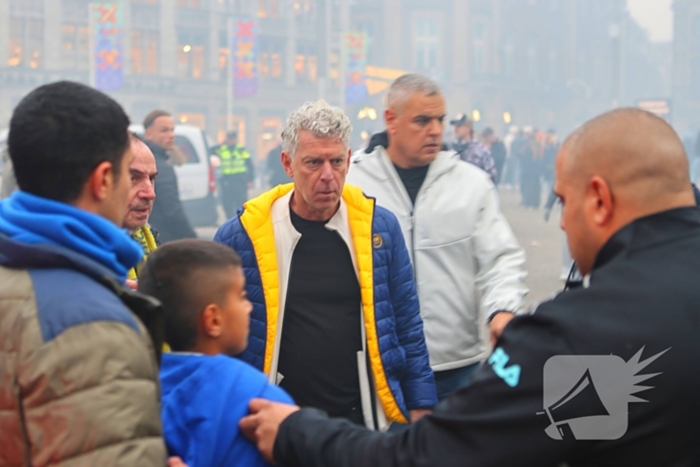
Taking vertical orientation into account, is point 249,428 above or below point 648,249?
below

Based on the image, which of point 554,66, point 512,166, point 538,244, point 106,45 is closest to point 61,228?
point 538,244

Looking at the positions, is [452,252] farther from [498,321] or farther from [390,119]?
[390,119]

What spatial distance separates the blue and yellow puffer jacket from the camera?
138 inches

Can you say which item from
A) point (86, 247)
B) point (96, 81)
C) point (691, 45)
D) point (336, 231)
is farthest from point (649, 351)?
point (691, 45)

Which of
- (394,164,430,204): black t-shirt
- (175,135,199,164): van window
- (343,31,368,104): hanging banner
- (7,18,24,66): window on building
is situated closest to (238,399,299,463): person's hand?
(394,164,430,204): black t-shirt

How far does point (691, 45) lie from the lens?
65.5 meters

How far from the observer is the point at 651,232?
2035 mm

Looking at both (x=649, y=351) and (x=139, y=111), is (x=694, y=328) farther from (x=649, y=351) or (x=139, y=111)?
(x=139, y=111)

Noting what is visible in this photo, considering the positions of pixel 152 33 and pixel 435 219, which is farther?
pixel 152 33

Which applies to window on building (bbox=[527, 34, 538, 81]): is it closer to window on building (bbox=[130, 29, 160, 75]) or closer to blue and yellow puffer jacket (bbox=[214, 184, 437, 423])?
window on building (bbox=[130, 29, 160, 75])

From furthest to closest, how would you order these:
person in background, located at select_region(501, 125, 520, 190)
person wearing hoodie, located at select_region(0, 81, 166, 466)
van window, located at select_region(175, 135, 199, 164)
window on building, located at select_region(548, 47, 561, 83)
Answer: window on building, located at select_region(548, 47, 561, 83) < person in background, located at select_region(501, 125, 520, 190) < van window, located at select_region(175, 135, 199, 164) < person wearing hoodie, located at select_region(0, 81, 166, 466)

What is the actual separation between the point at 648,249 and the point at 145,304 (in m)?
1.13

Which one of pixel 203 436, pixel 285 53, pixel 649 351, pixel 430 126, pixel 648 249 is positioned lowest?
pixel 203 436

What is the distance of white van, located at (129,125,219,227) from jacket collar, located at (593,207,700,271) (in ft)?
49.2
